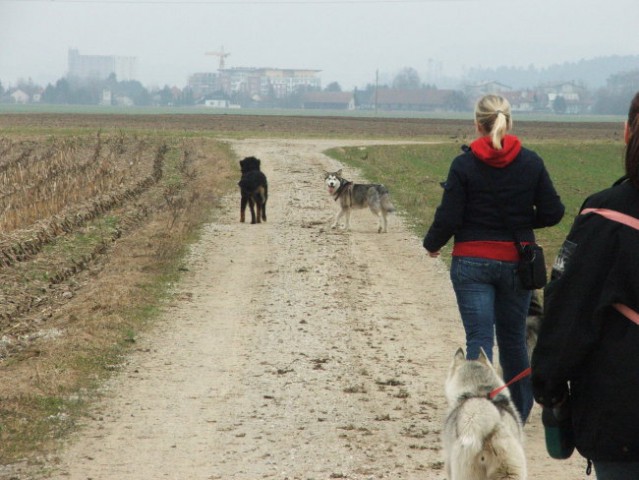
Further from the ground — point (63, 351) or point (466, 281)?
point (466, 281)

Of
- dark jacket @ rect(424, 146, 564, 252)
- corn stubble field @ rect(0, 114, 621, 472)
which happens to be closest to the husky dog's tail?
dark jacket @ rect(424, 146, 564, 252)

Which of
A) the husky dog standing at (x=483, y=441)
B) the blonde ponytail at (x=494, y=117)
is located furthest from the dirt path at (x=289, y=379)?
the blonde ponytail at (x=494, y=117)

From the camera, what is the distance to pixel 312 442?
672 cm

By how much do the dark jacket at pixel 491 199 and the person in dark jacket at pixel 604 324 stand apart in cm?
258

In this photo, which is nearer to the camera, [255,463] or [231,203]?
[255,463]

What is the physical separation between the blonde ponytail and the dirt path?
2.06m

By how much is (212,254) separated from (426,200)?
346 inches

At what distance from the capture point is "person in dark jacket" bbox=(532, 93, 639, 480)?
298 centimetres

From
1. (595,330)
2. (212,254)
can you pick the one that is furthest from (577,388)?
(212,254)

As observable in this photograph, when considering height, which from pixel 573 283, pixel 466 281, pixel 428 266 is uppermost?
pixel 573 283

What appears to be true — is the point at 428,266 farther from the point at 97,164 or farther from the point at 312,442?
the point at 97,164

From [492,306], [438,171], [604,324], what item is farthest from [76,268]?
[438,171]

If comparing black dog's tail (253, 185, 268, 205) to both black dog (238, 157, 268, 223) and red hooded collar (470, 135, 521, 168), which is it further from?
red hooded collar (470, 135, 521, 168)

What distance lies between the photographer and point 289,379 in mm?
8344
